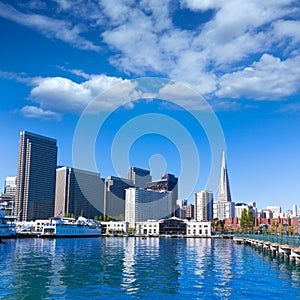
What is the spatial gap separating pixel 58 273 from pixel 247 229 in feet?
487

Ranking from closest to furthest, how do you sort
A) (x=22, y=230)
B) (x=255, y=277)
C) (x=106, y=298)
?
1. (x=106, y=298)
2. (x=255, y=277)
3. (x=22, y=230)

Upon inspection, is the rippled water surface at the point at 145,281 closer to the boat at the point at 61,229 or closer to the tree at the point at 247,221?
the tree at the point at 247,221

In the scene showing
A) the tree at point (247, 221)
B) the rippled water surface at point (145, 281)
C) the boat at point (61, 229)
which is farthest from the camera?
the tree at point (247, 221)

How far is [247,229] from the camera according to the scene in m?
180

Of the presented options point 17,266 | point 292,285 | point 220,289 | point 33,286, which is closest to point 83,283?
point 33,286

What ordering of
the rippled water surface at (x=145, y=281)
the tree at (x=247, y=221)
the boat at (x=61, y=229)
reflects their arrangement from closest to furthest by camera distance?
the rippled water surface at (x=145, y=281) < the boat at (x=61, y=229) < the tree at (x=247, y=221)

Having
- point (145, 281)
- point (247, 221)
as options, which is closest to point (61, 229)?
point (247, 221)

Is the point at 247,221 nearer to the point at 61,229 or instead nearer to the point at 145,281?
the point at 61,229

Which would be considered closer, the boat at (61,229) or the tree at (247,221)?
the boat at (61,229)

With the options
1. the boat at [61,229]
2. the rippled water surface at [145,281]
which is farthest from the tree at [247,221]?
the rippled water surface at [145,281]

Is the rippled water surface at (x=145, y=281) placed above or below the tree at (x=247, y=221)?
below

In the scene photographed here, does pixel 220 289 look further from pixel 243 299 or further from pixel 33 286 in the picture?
pixel 33 286

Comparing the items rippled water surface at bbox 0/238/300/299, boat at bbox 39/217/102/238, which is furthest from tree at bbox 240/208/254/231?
rippled water surface at bbox 0/238/300/299

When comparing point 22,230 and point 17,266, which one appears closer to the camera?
point 17,266
